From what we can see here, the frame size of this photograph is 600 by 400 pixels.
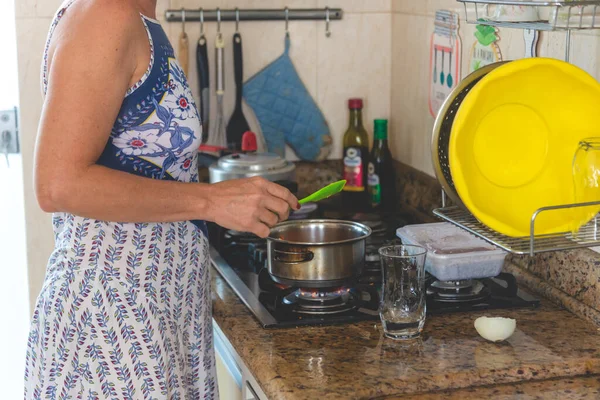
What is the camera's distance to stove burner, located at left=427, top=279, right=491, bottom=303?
1.48 metres

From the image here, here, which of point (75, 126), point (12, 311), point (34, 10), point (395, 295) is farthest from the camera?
point (12, 311)

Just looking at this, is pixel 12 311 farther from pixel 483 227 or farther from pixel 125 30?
pixel 483 227

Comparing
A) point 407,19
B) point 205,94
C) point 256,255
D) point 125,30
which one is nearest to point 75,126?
point 125,30

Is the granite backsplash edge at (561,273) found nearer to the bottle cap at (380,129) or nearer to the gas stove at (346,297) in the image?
the gas stove at (346,297)

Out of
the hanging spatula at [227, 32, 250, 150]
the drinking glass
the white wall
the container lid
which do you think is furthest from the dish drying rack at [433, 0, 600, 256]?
the white wall

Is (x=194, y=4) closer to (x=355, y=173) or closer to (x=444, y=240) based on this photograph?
(x=355, y=173)

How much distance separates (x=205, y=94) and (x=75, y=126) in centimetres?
102

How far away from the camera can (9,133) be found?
2201 millimetres

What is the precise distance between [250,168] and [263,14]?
0.45m

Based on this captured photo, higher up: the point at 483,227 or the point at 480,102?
the point at 480,102

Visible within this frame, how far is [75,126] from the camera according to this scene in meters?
1.15

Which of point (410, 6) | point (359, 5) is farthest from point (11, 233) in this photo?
point (410, 6)

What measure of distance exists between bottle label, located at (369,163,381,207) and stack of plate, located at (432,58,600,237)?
938 millimetres

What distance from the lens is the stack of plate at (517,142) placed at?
118 centimetres
